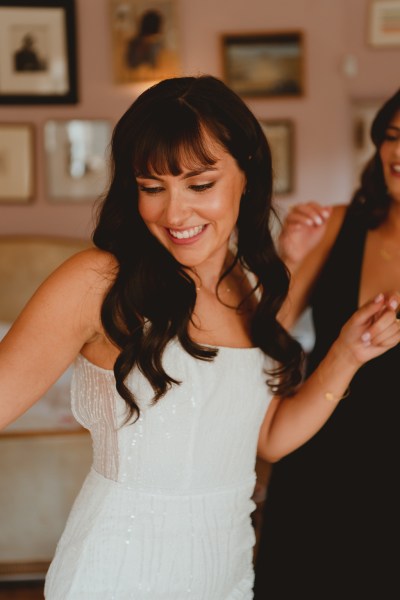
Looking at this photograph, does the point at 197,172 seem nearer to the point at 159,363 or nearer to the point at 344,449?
the point at 159,363

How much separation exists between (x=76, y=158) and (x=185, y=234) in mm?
3536

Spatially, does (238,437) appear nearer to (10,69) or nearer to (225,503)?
(225,503)

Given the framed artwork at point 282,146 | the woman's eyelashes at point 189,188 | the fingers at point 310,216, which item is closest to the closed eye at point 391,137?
the fingers at point 310,216

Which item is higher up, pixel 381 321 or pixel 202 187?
pixel 202 187

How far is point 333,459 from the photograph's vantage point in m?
1.73

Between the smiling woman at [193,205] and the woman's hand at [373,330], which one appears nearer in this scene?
the smiling woman at [193,205]

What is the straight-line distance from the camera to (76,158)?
4.72 meters

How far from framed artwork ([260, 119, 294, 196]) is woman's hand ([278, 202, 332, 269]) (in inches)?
118

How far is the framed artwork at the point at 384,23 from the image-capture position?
4.65m

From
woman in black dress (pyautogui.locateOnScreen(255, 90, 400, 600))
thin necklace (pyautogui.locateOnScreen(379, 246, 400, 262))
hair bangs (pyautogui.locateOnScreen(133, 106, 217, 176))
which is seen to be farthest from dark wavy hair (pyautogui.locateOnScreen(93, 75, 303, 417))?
thin necklace (pyautogui.locateOnScreen(379, 246, 400, 262))

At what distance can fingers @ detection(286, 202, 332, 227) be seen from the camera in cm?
176

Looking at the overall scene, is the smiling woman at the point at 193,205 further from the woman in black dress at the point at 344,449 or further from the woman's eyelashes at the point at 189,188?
the woman in black dress at the point at 344,449

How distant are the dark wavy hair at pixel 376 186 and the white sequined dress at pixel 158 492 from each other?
649 mm

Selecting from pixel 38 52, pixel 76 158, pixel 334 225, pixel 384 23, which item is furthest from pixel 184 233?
pixel 384 23
